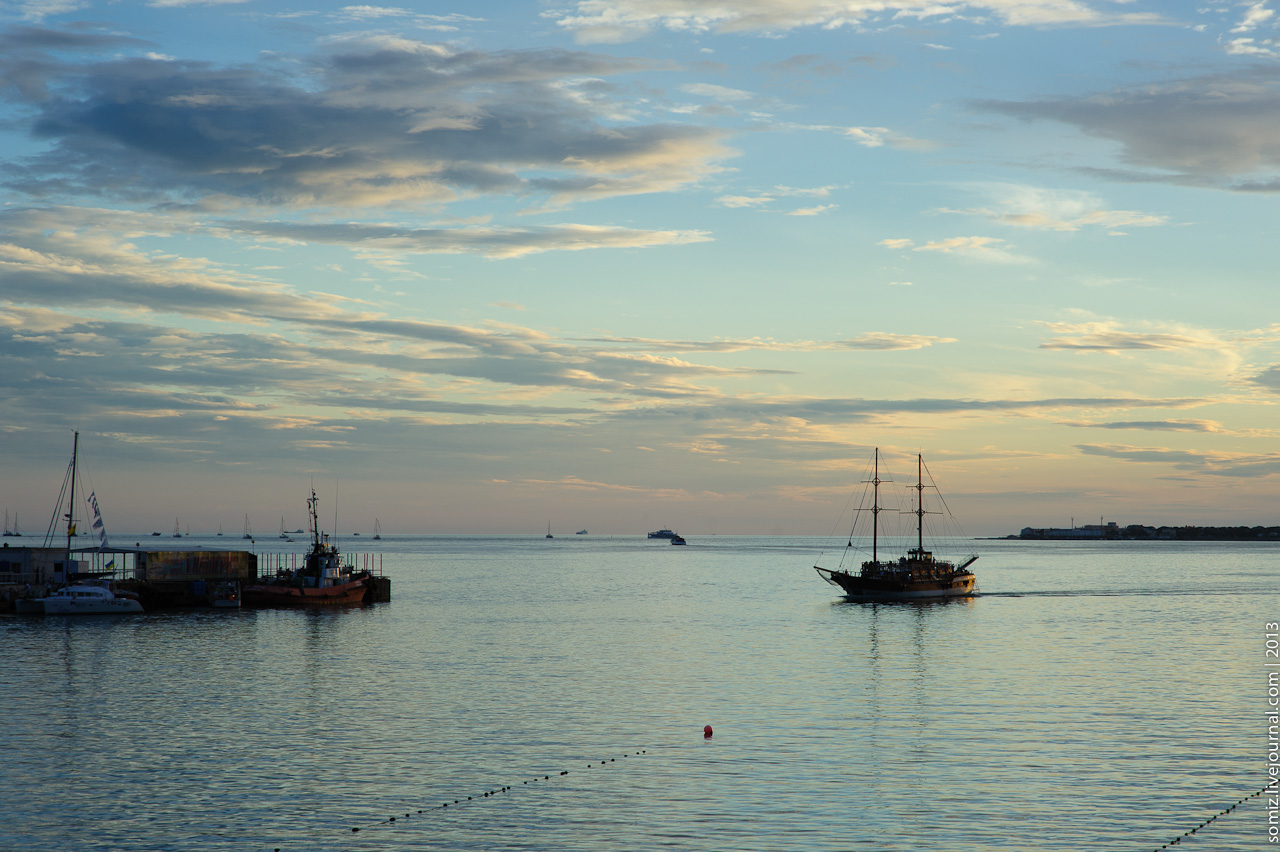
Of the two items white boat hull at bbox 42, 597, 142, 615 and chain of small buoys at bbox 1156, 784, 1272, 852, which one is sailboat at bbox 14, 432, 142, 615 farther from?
chain of small buoys at bbox 1156, 784, 1272, 852

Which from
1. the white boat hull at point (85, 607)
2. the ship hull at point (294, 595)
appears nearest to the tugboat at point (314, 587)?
the ship hull at point (294, 595)

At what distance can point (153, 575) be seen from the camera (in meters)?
114

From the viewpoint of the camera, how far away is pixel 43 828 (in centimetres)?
2967

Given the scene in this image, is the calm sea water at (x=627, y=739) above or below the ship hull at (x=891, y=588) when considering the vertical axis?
above

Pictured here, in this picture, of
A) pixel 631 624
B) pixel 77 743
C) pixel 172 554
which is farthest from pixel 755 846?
pixel 172 554

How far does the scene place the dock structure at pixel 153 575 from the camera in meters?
104

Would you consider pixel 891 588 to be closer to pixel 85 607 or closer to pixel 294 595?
pixel 294 595

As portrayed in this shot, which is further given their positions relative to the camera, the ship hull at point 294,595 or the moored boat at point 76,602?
the ship hull at point 294,595

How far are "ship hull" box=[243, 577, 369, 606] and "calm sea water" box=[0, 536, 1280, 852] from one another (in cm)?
2446

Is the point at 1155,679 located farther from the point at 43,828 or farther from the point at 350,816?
the point at 43,828

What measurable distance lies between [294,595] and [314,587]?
7.46 ft

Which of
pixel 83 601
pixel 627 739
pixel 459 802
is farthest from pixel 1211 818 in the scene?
pixel 83 601

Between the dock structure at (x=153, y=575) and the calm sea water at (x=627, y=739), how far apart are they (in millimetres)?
19190

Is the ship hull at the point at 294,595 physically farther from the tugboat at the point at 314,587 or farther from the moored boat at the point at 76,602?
the moored boat at the point at 76,602
